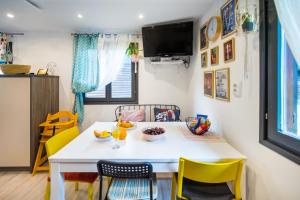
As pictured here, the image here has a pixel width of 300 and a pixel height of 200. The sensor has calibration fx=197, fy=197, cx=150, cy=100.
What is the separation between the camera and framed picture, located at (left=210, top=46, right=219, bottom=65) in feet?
7.37

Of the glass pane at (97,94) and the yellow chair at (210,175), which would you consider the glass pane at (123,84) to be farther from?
the yellow chair at (210,175)

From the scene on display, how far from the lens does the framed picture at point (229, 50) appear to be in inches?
72.2

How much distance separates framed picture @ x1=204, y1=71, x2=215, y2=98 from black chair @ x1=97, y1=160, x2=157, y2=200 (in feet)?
4.54

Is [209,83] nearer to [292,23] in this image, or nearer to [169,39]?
[169,39]

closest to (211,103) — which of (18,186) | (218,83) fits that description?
(218,83)

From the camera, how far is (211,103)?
2463mm

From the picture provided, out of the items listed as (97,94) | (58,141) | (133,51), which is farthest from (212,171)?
(97,94)

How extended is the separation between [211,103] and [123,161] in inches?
Answer: 57.6

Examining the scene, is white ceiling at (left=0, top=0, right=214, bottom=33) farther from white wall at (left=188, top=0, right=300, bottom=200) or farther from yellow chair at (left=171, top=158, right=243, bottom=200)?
yellow chair at (left=171, top=158, right=243, bottom=200)

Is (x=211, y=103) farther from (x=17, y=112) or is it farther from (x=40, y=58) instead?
(x=40, y=58)

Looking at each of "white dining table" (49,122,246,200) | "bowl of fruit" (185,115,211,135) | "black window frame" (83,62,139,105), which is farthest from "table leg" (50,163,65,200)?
"black window frame" (83,62,139,105)

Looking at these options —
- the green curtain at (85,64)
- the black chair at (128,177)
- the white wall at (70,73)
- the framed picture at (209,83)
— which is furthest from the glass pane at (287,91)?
the green curtain at (85,64)

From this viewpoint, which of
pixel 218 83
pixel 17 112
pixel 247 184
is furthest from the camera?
pixel 17 112

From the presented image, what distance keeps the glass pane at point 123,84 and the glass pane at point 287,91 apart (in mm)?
2765
